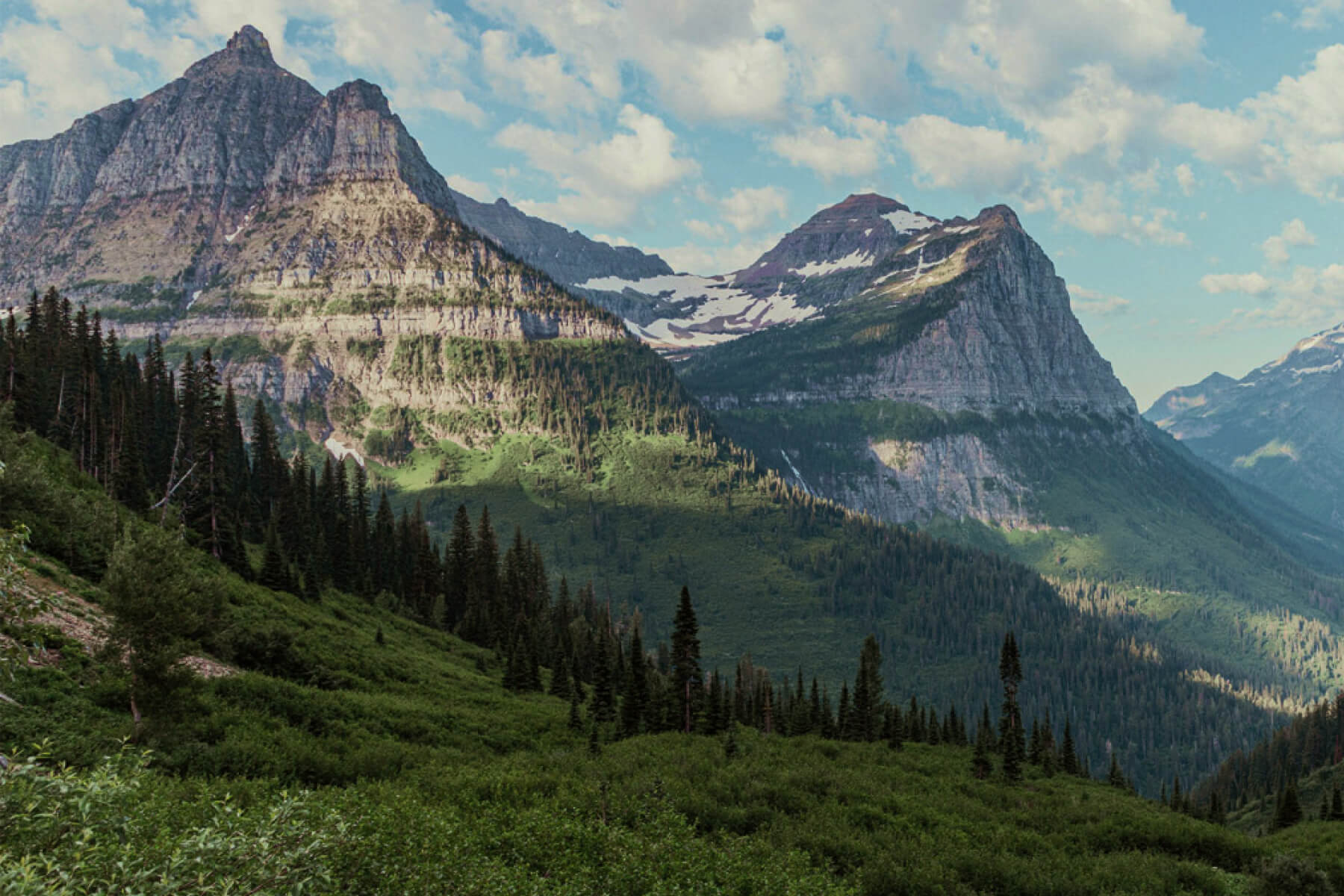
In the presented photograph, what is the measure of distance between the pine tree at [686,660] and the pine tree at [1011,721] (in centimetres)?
2696

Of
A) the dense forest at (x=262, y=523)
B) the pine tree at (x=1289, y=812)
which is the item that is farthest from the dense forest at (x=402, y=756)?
the pine tree at (x=1289, y=812)

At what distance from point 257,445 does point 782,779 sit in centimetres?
10355

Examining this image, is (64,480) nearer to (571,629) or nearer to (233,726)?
(233,726)

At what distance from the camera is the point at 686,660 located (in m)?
70.5

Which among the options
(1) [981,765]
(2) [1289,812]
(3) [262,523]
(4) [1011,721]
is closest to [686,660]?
(1) [981,765]

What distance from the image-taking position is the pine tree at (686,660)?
69812mm

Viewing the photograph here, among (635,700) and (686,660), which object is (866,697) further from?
(635,700)

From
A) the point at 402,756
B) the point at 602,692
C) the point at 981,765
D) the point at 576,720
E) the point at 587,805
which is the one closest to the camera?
the point at 587,805

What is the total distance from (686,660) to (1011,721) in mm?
29495

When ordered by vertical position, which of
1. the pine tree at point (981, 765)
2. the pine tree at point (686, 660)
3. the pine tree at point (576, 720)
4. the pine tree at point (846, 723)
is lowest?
the pine tree at point (846, 723)

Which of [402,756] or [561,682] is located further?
[561,682]

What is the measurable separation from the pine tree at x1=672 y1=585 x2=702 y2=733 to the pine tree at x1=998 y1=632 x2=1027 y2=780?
26955mm

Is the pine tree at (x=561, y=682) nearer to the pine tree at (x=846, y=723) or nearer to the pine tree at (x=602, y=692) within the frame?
the pine tree at (x=602, y=692)

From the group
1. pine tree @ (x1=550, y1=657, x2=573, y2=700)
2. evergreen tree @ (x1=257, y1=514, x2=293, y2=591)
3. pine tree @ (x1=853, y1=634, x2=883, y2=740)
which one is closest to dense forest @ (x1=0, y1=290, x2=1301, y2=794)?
evergreen tree @ (x1=257, y1=514, x2=293, y2=591)
